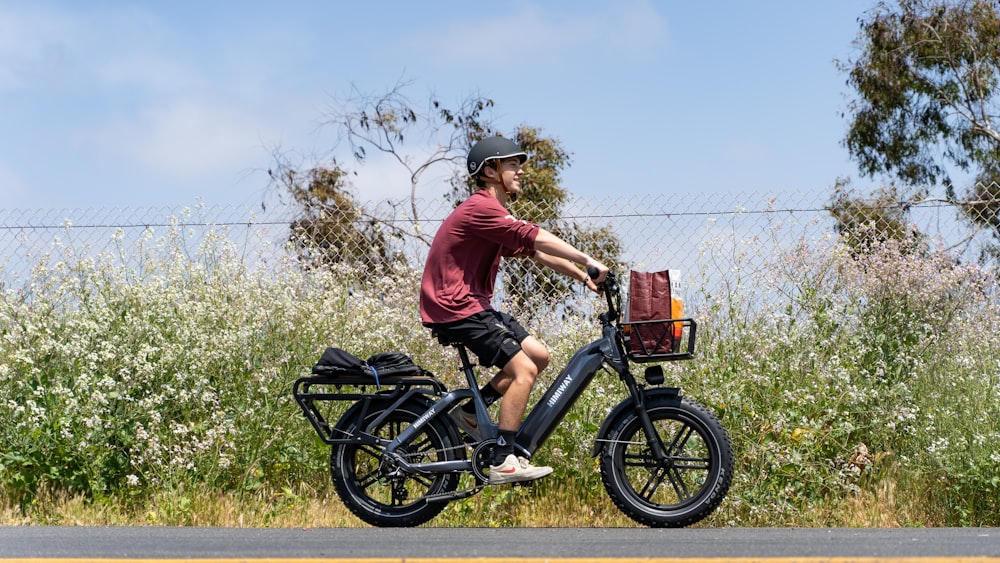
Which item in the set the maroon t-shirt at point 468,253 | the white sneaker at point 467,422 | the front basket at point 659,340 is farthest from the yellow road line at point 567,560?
the maroon t-shirt at point 468,253

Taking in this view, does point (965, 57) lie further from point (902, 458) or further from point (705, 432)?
point (705, 432)

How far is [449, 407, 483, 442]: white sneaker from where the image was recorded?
21.0ft

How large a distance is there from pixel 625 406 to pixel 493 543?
119cm

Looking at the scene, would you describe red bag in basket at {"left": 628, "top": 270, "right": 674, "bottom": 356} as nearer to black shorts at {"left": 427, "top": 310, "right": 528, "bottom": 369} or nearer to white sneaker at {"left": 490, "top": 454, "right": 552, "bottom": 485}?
black shorts at {"left": 427, "top": 310, "right": 528, "bottom": 369}

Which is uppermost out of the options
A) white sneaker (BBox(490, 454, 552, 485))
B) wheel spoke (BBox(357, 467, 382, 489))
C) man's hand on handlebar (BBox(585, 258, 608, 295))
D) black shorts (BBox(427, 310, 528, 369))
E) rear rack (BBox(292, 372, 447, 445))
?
man's hand on handlebar (BBox(585, 258, 608, 295))

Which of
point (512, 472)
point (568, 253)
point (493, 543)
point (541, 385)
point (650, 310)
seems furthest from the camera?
point (541, 385)

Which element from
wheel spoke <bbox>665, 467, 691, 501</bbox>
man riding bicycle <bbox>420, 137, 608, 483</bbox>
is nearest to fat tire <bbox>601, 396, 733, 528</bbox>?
wheel spoke <bbox>665, 467, 691, 501</bbox>

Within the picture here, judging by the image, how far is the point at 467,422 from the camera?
6434 mm

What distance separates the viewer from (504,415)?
626 centimetres

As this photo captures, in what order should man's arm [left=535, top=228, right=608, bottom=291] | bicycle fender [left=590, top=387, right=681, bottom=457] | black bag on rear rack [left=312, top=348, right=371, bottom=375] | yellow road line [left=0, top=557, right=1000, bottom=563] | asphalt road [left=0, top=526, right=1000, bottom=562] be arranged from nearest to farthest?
1. yellow road line [left=0, top=557, right=1000, bottom=563]
2. asphalt road [left=0, top=526, right=1000, bottom=562]
3. man's arm [left=535, top=228, right=608, bottom=291]
4. bicycle fender [left=590, top=387, right=681, bottom=457]
5. black bag on rear rack [left=312, top=348, right=371, bottom=375]

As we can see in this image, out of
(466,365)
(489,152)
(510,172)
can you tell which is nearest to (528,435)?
(466,365)

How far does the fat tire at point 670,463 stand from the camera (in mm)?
6125

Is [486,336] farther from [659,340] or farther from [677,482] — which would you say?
[677,482]

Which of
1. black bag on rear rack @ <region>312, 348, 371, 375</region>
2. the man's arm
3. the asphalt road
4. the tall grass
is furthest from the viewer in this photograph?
the tall grass
